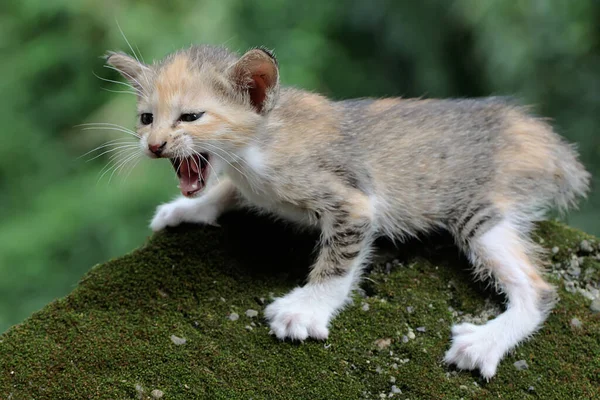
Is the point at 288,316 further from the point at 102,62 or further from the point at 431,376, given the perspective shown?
the point at 102,62

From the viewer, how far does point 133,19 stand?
182 inches

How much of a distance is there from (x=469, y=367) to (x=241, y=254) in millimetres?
997

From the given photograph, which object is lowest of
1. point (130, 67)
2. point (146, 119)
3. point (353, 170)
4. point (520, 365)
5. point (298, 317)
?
point (520, 365)

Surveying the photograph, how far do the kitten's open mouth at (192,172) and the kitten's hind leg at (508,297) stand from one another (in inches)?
42.7

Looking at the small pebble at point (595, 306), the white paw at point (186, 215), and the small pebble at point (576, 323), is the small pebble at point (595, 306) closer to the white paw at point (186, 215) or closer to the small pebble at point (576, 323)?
the small pebble at point (576, 323)

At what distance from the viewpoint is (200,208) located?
120 inches

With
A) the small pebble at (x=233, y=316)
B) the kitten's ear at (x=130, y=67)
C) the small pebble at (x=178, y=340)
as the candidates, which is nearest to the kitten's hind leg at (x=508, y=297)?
the small pebble at (x=233, y=316)

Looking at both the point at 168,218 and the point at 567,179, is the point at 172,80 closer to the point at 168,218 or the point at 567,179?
the point at 168,218

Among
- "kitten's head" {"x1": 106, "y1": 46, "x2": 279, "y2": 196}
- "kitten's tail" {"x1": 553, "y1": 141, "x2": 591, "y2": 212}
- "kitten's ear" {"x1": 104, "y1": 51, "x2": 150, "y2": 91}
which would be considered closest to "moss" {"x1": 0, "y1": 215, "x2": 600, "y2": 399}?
"kitten's tail" {"x1": 553, "y1": 141, "x2": 591, "y2": 212}

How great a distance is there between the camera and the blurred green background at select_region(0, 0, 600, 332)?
4438 mm

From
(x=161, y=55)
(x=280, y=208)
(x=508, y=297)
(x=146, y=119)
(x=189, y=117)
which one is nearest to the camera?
(x=189, y=117)

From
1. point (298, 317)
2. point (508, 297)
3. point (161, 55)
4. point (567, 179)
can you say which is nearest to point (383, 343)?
point (298, 317)

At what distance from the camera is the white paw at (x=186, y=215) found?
3.03 metres

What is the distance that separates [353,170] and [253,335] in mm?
793
